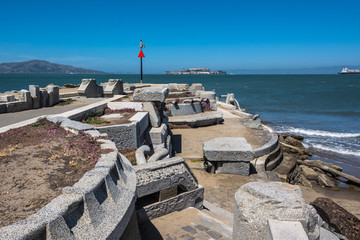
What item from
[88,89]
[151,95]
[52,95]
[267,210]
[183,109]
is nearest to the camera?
[267,210]

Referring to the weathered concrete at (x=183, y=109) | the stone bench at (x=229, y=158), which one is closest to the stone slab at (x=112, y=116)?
the stone bench at (x=229, y=158)

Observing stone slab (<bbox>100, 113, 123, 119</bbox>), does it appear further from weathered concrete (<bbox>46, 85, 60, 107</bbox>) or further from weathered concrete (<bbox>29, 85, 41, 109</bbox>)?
weathered concrete (<bbox>46, 85, 60, 107</bbox>)

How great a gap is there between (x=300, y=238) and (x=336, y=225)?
264 centimetres

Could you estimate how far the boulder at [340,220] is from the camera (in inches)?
171

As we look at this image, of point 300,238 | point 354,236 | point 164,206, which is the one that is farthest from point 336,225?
point 164,206

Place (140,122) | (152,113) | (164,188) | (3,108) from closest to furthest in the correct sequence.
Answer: (164,188) < (140,122) < (3,108) < (152,113)

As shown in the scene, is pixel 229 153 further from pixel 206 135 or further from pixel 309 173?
pixel 309 173

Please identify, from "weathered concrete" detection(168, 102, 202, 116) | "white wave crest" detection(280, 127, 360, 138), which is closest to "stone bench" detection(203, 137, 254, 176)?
"weathered concrete" detection(168, 102, 202, 116)

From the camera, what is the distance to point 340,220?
4.49 meters

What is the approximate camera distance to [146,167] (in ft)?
14.0

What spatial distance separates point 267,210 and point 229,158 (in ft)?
15.9

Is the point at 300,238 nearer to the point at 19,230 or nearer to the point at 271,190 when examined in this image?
the point at 271,190

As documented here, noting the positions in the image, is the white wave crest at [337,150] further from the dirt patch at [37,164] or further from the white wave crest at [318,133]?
the dirt patch at [37,164]

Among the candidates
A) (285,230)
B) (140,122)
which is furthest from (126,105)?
(285,230)
